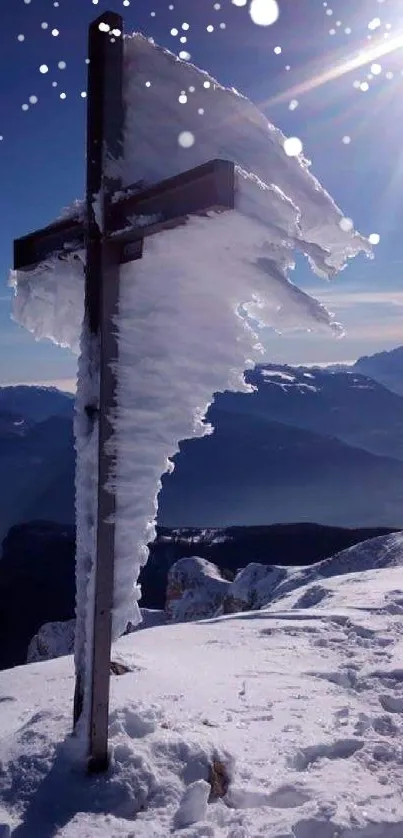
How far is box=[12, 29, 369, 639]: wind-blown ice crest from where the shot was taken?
359 cm

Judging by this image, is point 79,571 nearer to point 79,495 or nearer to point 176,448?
point 79,495

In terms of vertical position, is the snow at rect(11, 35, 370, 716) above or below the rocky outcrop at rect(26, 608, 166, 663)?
above

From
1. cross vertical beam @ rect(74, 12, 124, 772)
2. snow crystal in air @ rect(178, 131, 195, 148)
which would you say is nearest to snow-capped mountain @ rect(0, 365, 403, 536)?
cross vertical beam @ rect(74, 12, 124, 772)

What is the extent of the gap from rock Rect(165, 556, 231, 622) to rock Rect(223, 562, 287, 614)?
5.25ft

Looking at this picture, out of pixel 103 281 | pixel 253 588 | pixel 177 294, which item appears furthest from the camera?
pixel 253 588

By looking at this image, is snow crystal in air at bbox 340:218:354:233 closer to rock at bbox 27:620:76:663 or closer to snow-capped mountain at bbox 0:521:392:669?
rock at bbox 27:620:76:663

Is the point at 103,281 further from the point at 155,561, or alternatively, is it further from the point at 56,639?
the point at 155,561

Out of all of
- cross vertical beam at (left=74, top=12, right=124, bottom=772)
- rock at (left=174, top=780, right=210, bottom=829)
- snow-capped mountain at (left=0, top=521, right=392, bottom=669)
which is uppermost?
cross vertical beam at (left=74, top=12, right=124, bottom=772)

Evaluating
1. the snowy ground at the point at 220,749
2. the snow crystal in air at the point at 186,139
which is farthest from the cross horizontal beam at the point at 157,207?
the snowy ground at the point at 220,749

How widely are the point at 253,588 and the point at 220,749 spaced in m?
13.9

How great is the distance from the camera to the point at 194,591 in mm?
21078

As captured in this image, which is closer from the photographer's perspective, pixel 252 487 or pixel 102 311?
pixel 102 311

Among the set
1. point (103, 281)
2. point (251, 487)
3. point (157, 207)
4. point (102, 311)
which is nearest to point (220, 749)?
point (102, 311)

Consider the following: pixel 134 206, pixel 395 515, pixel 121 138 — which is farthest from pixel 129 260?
pixel 395 515
